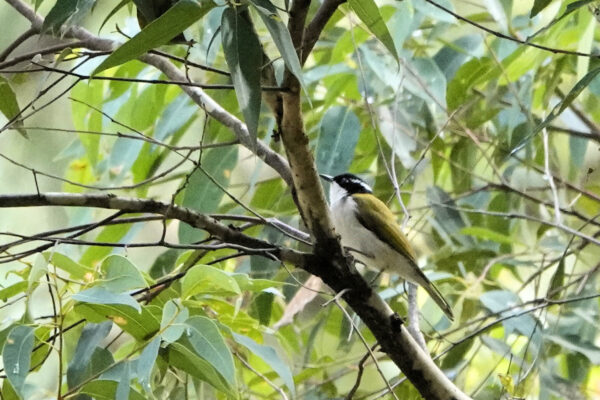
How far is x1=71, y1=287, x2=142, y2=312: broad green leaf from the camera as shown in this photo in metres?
1.40

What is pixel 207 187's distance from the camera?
2.27 m

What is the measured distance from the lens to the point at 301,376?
94.8 inches

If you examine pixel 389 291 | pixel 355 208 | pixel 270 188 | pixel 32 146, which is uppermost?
pixel 32 146

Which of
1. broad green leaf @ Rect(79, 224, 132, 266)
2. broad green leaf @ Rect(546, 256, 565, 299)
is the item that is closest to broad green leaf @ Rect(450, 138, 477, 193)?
broad green leaf @ Rect(546, 256, 565, 299)

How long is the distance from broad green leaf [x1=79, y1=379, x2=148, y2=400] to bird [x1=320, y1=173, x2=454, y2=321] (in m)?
0.84

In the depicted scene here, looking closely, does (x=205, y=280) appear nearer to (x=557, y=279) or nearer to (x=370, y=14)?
(x=370, y=14)

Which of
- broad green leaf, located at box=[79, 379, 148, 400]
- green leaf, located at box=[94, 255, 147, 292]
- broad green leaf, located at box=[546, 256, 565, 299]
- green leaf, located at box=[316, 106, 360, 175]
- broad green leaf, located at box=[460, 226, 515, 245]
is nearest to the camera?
green leaf, located at box=[94, 255, 147, 292]

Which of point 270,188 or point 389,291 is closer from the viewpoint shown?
point 389,291

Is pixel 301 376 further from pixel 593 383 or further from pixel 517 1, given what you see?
pixel 517 1

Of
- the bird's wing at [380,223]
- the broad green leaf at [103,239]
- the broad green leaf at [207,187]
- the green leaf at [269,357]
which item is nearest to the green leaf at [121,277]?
the green leaf at [269,357]

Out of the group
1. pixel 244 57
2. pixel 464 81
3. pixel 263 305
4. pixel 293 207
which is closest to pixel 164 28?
pixel 244 57

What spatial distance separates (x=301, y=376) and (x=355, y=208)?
1.71ft

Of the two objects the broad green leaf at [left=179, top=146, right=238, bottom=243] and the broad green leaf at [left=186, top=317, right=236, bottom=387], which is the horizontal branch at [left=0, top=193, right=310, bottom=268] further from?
the broad green leaf at [left=179, top=146, right=238, bottom=243]

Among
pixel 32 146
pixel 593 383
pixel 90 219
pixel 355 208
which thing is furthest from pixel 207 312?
pixel 593 383
